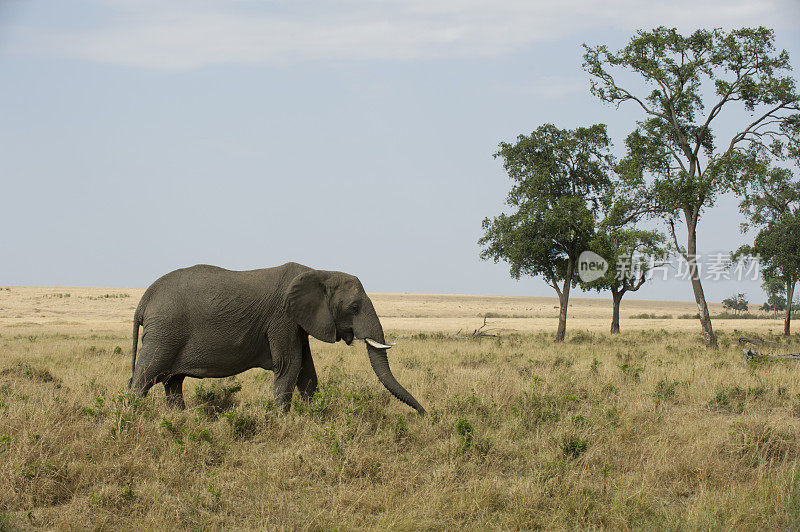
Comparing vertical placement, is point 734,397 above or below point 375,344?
below

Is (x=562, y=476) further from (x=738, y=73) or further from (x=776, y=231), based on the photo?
(x=776, y=231)

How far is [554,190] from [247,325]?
2414cm

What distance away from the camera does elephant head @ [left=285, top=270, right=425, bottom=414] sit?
32.2ft

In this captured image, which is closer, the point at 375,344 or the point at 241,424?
the point at 241,424

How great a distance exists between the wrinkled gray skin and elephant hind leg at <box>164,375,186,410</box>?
44 centimetres

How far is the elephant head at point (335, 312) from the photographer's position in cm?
980

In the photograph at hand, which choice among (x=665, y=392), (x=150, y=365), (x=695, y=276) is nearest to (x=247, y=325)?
(x=150, y=365)

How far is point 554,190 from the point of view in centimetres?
3162

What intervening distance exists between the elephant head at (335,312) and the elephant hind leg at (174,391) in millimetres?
2365

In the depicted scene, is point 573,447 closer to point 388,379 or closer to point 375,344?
point 388,379

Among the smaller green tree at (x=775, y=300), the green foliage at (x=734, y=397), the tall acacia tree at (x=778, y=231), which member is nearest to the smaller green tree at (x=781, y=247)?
the tall acacia tree at (x=778, y=231)

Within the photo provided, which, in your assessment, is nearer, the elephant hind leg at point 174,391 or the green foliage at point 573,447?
the green foliage at point 573,447

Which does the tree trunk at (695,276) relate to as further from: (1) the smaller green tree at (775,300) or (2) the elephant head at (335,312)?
(1) the smaller green tree at (775,300)

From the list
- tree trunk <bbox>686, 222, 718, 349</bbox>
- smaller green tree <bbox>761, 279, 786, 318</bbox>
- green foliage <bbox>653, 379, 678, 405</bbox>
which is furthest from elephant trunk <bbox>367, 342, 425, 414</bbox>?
smaller green tree <bbox>761, 279, 786, 318</bbox>
